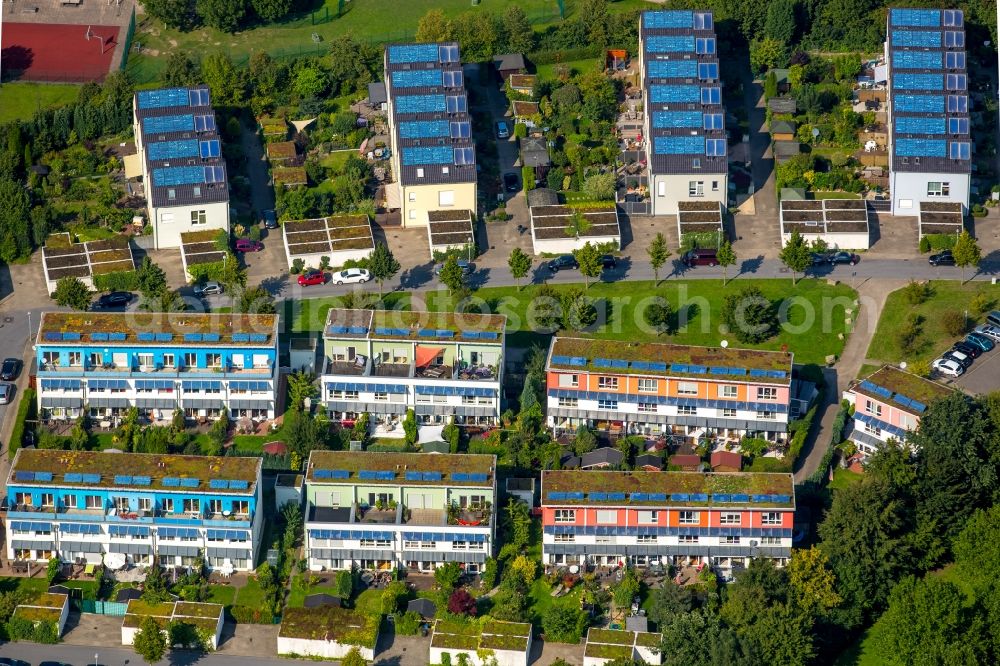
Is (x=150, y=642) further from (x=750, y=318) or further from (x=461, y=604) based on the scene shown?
(x=750, y=318)

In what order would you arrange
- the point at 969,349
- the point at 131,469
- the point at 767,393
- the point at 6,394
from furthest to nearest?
the point at 969,349
the point at 6,394
the point at 767,393
the point at 131,469

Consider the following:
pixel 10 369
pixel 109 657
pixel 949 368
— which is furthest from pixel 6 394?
pixel 949 368

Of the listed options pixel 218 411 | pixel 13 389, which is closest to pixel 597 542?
pixel 218 411

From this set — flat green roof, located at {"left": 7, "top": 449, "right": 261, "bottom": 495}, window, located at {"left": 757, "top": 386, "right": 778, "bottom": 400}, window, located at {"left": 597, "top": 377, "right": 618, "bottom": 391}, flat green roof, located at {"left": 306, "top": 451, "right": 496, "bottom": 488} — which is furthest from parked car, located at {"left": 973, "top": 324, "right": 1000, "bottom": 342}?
flat green roof, located at {"left": 7, "top": 449, "right": 261, "bottom": 495}

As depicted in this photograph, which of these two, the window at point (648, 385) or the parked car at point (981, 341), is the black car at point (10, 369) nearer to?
the window at point (648, 385)

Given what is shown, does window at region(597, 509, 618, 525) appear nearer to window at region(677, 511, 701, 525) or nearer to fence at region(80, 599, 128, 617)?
window at region(677, 511, 701, 525)

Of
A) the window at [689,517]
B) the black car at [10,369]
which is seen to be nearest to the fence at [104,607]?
the black car at [10,369]
